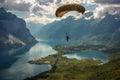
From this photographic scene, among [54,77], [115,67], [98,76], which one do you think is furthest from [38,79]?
[115,67]

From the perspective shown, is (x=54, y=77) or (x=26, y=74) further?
(x=26, y=74)

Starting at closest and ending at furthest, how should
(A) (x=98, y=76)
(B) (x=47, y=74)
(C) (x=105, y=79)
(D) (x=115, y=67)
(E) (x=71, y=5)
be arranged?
(E) (x=71, y=5) < (C) (x=105, y=79) < (A) (x=98, y=76) < (B) (x=47, y=74) < (D) (x=115, y=67)

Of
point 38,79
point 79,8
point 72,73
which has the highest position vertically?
point 79,8

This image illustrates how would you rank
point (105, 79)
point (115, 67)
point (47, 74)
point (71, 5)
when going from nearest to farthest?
1. point (71, 5)
2. point (105, 79)
3. point (47, 74)
4. point (115, 67)

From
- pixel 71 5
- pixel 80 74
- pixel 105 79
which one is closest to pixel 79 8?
pixel 71 5

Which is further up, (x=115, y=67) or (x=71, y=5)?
(x=71, y=5)

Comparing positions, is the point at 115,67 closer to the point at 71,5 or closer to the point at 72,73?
the point at 72,73

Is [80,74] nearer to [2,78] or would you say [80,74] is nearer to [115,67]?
[115,67]

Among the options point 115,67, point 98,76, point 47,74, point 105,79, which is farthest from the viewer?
point 115,67

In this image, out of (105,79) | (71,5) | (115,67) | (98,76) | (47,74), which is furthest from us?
(115,67)
